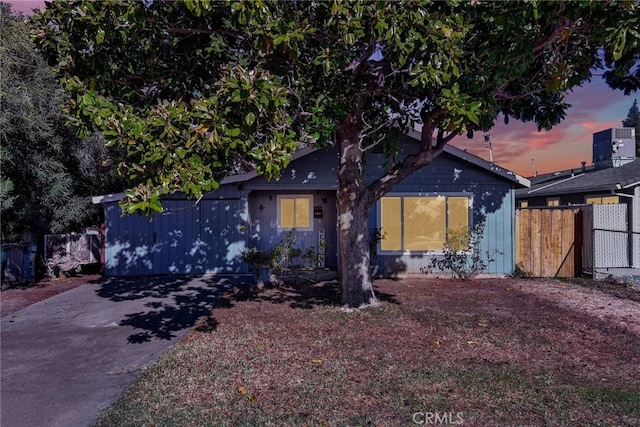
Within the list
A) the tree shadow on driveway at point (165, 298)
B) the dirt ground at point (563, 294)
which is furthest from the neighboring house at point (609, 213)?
the tree shadow on driveway at point (165, 298)

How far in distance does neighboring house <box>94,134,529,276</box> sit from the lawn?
336 cm

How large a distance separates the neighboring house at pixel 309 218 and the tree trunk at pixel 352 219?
11.4 ft

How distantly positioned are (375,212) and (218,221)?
417 centimetres

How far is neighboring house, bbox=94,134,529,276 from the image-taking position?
36.8 ft

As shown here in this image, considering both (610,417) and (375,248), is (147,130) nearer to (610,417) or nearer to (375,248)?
(610,417)

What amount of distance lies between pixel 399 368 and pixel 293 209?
7970 mm

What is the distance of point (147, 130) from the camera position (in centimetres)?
434

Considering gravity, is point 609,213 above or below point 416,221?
above

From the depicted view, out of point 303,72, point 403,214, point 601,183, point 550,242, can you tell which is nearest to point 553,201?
point 601,183

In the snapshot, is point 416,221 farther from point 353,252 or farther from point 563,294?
point 353,252

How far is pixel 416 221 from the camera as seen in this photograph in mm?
11352

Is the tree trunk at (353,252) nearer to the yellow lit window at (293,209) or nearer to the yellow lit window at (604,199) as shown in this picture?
→ the yellow lit window at (293,209)

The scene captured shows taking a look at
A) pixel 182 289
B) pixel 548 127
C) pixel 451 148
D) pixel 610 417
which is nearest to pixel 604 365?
pixel 610 417

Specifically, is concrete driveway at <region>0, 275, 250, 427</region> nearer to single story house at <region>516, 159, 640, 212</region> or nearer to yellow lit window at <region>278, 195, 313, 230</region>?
yellow lit window at <region>278, 195, 313, 230</region>
